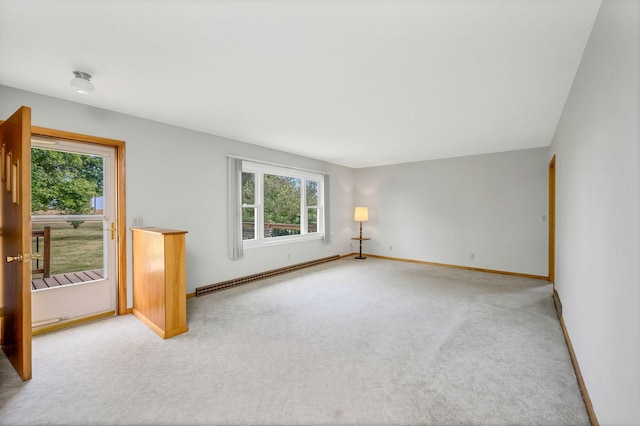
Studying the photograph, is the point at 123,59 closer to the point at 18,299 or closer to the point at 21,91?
the point at 21,91

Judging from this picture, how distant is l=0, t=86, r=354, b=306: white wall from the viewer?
2.83 meters

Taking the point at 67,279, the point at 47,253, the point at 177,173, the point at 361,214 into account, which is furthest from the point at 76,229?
the point at 361,214

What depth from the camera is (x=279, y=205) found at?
539 cm

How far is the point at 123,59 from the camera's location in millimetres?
2064

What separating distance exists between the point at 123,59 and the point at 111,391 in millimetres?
2381

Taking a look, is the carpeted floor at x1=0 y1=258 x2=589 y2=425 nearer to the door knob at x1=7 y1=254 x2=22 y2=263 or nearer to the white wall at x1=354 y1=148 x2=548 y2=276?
the door knob at x1=7 y1=254 x2=22 y2=263

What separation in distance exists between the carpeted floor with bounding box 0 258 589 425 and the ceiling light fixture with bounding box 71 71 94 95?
2.25 m

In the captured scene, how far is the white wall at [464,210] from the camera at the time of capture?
194 inches

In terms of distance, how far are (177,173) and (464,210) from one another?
527cm

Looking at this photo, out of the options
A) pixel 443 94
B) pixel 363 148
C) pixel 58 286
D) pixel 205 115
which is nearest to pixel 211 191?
pixel 205 115

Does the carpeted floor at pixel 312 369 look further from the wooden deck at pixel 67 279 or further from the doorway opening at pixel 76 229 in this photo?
the wooden deck at pixel 67 279

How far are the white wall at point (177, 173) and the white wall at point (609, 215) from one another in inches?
159

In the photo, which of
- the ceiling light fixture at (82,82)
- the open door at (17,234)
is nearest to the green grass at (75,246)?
the open door at (17,234)

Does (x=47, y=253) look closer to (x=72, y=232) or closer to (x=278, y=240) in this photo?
(x=72, y=232)
